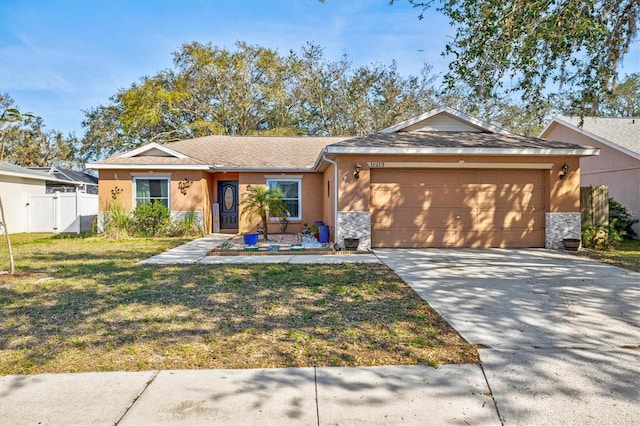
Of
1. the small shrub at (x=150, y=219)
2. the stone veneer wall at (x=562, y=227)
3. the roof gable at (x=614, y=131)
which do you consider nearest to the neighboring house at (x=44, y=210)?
the small shrub at (x=150, y=219)

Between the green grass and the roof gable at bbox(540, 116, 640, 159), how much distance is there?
441 centimetres

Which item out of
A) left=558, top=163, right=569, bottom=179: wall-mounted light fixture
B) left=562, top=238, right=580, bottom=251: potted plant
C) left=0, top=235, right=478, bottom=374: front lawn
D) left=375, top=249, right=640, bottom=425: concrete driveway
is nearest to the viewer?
left=375, top=249, right=640, bottom=425: concrete driveway

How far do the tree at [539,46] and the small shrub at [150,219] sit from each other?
1085cm

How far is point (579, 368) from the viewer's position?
127 inches

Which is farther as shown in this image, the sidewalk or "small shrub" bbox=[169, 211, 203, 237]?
"small shrub" bbox=[169, 211, 203, 237]

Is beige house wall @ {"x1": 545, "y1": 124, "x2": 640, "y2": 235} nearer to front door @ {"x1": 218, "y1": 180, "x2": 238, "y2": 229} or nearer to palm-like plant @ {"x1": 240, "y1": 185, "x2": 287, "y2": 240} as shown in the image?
palm-like plant @ {"x1": 240, "y1": 185, "x2": 287, "y2": 240}

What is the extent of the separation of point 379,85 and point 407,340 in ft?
82.4

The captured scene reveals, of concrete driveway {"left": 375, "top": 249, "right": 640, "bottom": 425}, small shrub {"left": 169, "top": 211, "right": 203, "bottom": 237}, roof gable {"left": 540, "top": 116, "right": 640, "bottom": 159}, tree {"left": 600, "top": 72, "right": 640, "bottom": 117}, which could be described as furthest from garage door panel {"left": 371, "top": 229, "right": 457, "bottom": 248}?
tree {"left": 600, "top": 72, "right": 640, "bottom": 117}

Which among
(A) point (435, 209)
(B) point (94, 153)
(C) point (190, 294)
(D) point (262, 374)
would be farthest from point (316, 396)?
(B) point (94, 153)

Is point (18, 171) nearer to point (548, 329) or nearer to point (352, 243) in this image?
point (352, 243)

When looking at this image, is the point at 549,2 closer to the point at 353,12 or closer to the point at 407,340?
the point at 353,12

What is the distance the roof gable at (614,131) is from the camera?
1374 centimetres

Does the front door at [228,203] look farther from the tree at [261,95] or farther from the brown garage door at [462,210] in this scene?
the tree at [261,95]

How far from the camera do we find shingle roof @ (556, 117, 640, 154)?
1404cm
